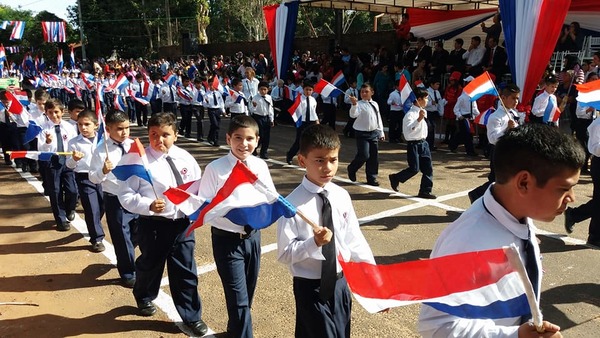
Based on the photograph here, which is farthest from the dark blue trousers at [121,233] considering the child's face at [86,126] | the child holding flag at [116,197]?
the child's face at [86,126]

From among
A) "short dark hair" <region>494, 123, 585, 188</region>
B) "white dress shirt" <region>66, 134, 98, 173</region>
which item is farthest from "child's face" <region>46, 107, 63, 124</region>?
"short dark hair" <region>494, 123, 585, 188</region>

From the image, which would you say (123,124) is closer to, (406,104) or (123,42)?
(406,104)

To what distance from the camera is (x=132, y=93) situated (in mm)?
17828

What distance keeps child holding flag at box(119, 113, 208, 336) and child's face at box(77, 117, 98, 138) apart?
7.28 ft

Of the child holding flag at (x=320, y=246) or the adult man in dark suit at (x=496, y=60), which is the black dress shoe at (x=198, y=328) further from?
the adult man in dark suit at (x=496, y=60)

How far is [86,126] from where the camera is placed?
6055mm

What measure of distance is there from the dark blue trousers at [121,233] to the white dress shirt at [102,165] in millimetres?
148

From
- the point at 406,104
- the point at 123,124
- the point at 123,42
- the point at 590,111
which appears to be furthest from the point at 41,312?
the point at 123,42

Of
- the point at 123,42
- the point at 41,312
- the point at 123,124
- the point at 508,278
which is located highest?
the point at 123,42

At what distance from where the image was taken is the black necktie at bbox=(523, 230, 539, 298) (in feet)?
6.12

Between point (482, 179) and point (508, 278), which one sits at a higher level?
point (508, 278)

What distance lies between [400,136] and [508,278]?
12.5 metres

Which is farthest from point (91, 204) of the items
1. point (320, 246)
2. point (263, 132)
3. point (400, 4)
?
point (400, 4)

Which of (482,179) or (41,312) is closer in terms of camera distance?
(41,312)
